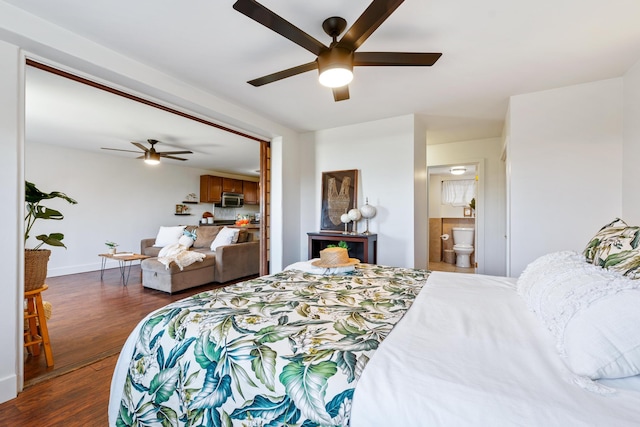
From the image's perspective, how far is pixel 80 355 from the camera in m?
2.23

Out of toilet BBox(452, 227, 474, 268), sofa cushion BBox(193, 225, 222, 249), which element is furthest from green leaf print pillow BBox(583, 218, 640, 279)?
sofa cushion BBox(193, 225, 222, 249)

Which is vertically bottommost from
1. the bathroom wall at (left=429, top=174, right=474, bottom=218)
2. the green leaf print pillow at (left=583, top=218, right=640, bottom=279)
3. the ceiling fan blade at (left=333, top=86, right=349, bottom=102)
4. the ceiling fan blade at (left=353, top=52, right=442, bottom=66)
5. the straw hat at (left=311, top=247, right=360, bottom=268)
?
the straw hat at (left=311, top=247, right=360, bottom=268)

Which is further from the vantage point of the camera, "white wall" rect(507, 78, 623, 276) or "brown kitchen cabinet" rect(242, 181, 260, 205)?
"brown kitchen cabinet" rect(242, 181, 260, 205)

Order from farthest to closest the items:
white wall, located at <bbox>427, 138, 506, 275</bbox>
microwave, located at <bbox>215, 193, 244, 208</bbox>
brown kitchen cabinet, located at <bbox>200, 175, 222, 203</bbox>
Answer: microwave, located at <bbox>215, 193, 244, 208</bbox> < brown kitchen cabinet, located at <bbox>200, 175, 222, 203</bbox> < white wall, located at <bbox>427, 138, 506, 275</bbox>

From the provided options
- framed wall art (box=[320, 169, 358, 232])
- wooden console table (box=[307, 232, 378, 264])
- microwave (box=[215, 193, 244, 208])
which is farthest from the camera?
microwave (box=[215, 193, 244, 208])

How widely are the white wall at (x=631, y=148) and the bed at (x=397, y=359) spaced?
1661 mm

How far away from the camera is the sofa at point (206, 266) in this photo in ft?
12.9

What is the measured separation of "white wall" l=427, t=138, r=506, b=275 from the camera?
4305 mm

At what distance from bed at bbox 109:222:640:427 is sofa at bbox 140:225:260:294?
2.93 m

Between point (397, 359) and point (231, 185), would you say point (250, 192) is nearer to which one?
point (231, 185)

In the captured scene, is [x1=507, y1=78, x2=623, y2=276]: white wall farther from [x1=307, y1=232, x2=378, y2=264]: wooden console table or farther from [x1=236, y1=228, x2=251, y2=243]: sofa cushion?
[x1=236, y1=228, x2=251, y2=243]: sofa cushion

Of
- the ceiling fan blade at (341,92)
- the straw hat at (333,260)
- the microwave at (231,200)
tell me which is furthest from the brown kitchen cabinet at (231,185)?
the straw hat at (333,260)

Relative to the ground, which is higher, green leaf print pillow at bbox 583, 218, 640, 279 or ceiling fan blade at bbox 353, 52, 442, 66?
ceiling fan blade at bbox 353, 52, 442, 66

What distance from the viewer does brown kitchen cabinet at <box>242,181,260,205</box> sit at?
852 centimetres
